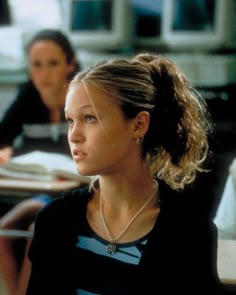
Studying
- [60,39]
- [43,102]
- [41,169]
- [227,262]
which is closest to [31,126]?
[43,102]

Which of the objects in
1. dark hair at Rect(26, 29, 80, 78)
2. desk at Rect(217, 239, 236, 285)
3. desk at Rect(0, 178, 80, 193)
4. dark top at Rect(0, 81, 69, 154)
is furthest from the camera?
dark hair at Rect(26, 29, 80, 78)

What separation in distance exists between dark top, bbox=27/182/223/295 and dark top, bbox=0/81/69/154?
1.56 metres

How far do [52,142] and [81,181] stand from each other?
649 mm

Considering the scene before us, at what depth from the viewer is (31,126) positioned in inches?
111

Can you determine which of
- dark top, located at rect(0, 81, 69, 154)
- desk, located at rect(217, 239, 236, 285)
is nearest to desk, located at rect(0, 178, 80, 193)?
dark top, located at rect(0, 81, 69, 154)

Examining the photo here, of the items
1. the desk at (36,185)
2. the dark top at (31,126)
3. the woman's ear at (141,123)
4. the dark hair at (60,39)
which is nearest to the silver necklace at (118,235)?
the woman's ear at (141,123)

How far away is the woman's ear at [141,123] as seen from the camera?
3.61 ft

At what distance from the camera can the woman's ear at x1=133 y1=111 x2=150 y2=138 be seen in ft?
3.61

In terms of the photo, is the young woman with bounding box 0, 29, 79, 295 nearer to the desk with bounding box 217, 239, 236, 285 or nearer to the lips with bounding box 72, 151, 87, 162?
the desk with bounding box 217, 239, 236, 285

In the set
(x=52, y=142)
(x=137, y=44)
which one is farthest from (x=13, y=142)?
(x=137, y=44)

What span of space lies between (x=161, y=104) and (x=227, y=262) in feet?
1.49

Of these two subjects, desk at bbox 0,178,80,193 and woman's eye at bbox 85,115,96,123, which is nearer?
woman's eye at bbox 85,115,96,123

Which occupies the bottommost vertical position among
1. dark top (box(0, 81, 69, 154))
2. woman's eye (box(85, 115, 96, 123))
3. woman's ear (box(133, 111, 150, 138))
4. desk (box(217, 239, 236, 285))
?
dark top (box(0, 81, 69, 154))

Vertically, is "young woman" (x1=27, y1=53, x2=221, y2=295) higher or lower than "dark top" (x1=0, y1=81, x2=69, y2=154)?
higher
